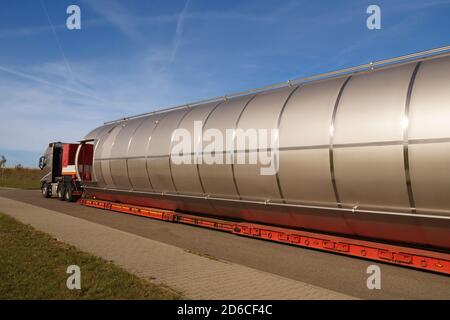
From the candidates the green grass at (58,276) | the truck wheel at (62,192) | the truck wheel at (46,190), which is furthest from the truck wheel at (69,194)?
the green grass at (58,276)

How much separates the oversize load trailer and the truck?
9081 mm

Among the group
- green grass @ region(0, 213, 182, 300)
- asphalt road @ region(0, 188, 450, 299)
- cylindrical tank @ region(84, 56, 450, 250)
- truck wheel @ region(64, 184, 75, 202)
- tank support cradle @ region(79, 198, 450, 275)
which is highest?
cylindrical tank @ region(84, 56, 450, 250)

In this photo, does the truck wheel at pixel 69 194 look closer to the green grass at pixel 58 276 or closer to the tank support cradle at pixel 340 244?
the tank support cradle at pixel 340 244

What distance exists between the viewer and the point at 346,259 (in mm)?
8094

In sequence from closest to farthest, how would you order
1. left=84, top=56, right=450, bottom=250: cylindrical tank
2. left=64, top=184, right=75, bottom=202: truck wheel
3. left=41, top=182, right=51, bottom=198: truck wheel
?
left=84, top=56, right=450, bottom=250: cylindrical tank < left=64, top=184, right=75, bottom=202: truck wheel < left=41, top=182, right=51, bottom=198: truck wheel

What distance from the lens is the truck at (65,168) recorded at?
1928 centimetres

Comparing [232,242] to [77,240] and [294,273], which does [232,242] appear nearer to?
[294,273]

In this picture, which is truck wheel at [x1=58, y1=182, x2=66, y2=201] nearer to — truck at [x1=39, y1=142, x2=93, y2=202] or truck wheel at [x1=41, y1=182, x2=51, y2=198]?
truck at [x1=39, y1=142, x2=93, y2=202]

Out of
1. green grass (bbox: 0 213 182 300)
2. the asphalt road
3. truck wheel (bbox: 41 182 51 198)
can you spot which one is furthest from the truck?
green grass (bbox: 0 213 182 300)

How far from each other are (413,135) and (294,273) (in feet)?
10.2

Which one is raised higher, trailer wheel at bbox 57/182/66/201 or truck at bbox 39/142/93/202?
truck at bbox 39/142/93/202

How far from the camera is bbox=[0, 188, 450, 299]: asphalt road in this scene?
610 cm

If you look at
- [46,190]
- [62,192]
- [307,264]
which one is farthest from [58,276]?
[46,190]

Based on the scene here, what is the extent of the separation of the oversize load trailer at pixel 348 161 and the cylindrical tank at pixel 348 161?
0.02 metres
